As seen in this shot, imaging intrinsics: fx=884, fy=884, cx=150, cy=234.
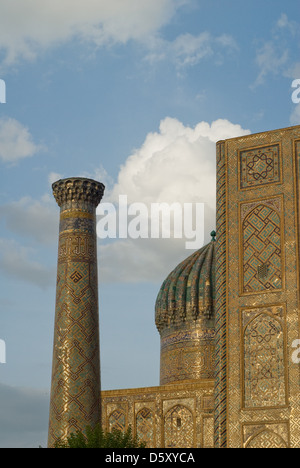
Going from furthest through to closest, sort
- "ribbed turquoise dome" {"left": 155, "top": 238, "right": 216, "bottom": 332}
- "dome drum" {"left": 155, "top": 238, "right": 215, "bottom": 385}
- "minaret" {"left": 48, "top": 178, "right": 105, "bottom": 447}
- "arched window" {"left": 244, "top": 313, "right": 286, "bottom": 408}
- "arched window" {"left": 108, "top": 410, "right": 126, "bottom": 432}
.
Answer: "ribbed turquoise dome" {"left": 155, "top": 238, "right": 216, "bottom": 332}, "dome drum" {"left": 155, "top": 238, "right": 215, "bottom": 385}, "arched window" {"left": 108, "top": 410, "right": 126, "bottom": 432}, "minaret" {"left": 48, "top": 178, "right": 105, "bottom": 447}, "arched window" {"left": 244, "top": 313, "right": 286, "bottom": 408}

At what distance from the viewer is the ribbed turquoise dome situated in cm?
1775

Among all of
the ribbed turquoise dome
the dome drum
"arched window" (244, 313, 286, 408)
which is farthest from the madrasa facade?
the ribbed turquoise dome

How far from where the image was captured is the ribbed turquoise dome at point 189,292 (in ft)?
58.2

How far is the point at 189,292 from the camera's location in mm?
18031

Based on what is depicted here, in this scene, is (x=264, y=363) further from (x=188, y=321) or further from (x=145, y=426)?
(x=188, y=321)

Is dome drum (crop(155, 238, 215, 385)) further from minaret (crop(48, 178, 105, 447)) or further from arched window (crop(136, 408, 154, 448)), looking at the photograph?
minaret (crop(48, 178, 105, 447))

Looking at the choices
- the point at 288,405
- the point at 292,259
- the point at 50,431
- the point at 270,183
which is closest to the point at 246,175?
the point at 270,183

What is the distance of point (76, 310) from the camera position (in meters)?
15.1

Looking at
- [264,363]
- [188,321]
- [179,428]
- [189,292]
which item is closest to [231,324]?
[264,363]

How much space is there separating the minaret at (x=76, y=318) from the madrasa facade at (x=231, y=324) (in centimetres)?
2

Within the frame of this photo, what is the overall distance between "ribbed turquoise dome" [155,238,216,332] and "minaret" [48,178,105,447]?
2.98 metres

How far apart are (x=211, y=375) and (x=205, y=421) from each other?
2.26 m
